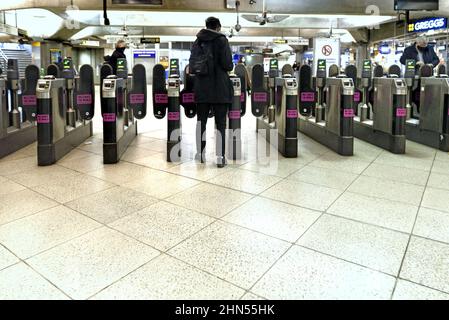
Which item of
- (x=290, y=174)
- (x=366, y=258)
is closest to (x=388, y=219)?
(x=366, y=258)

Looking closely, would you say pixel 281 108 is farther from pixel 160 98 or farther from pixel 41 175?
pixel 41 175

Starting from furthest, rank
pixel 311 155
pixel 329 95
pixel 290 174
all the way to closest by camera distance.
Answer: pixel 329 95, pixel 311 155, pixel 290 174

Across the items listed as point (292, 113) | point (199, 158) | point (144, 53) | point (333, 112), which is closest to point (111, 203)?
point (199, 158)

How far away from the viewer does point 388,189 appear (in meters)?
3.61

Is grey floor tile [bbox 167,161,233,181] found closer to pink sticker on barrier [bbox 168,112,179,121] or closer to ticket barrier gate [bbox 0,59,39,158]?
pink sticker on barrier [bbox 168,112,179,121]

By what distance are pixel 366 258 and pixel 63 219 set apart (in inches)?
81.1

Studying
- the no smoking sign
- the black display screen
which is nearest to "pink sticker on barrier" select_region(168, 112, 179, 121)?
the black display screen

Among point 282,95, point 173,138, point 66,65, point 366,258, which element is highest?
point 66,65

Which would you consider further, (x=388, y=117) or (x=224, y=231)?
(x=388, y=117)

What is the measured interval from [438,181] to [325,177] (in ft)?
3.62

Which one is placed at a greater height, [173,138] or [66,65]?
[66,65]

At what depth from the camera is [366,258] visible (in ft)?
7.33

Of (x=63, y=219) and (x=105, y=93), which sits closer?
(x=63, y=219)

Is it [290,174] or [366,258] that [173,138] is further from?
[366,258]
